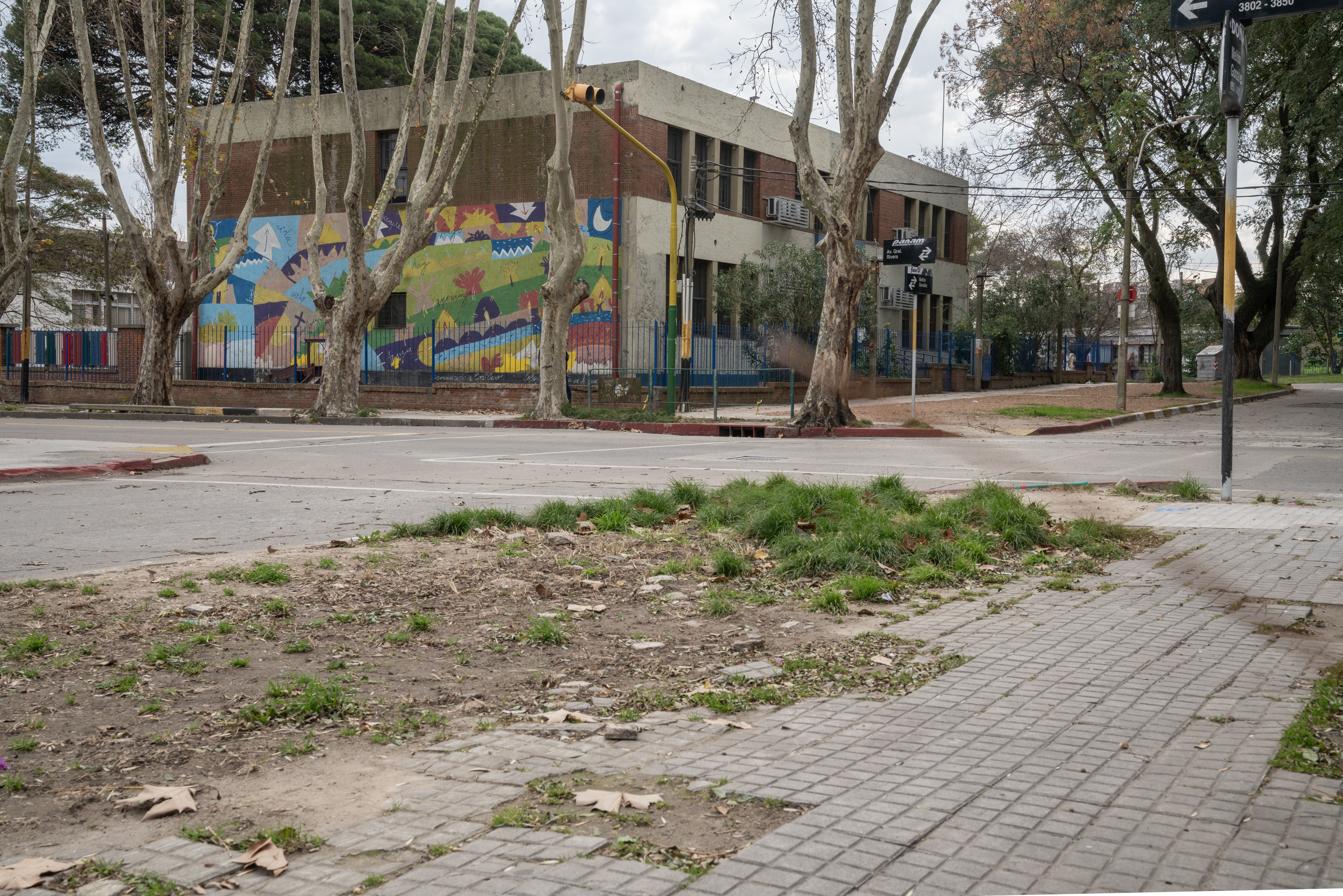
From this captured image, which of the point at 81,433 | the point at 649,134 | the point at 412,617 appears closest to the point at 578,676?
the point at 412,617

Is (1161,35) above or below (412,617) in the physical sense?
above

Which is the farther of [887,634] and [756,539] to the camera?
[756,539]

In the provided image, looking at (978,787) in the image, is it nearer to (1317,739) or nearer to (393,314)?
(1317,739)

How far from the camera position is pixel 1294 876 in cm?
286

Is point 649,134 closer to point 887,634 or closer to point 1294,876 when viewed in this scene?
point 887,634

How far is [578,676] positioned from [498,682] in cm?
33

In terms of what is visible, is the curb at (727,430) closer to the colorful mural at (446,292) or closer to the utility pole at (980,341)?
the colorful mural at (446,292)

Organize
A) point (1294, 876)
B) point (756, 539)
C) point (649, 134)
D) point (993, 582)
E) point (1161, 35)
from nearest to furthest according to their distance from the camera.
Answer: point (1294, 876), point (993, 582), point (756, 539), point (1161, 35), point (649, 134)

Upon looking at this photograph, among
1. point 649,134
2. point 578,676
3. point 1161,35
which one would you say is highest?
point 1161,35

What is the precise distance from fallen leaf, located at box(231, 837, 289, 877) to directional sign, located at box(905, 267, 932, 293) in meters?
21.3

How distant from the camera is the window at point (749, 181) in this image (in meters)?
37.7

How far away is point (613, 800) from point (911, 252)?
2064 cm

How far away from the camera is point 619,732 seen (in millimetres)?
4016

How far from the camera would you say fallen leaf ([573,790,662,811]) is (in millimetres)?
3312
